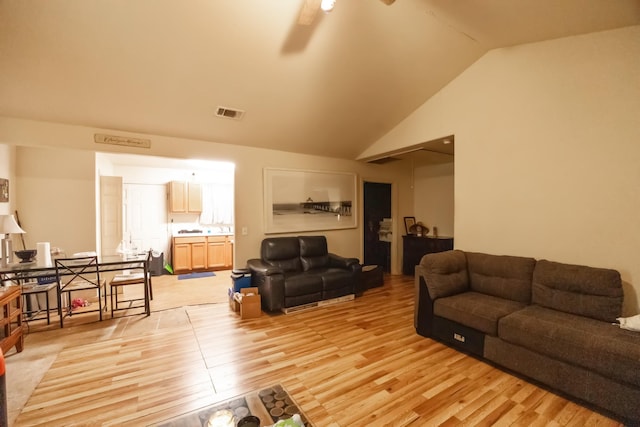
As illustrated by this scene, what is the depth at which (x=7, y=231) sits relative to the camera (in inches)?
123

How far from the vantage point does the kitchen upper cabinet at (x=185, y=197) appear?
6234mm

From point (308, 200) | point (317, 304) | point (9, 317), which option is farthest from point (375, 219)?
point (9, 317)

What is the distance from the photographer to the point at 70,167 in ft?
14.7

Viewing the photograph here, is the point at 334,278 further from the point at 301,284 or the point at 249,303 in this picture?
the point at 249,303

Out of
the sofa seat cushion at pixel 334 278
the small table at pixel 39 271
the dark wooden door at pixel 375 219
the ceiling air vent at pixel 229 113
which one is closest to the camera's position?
the small table at pixel 39 271

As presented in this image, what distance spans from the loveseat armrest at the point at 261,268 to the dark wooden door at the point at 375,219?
2526 mm

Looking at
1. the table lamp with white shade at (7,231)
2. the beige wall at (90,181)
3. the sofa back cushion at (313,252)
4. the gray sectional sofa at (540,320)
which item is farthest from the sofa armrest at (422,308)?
the table lamp with white shade at (7,231)

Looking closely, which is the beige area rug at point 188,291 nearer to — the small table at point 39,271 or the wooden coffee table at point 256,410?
the small table at point 39,271

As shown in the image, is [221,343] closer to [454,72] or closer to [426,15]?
[426,15]

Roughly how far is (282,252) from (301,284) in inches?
29.1

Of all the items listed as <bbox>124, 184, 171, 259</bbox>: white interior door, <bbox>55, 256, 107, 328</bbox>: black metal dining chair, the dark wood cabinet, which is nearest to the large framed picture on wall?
the dark wood cabinet

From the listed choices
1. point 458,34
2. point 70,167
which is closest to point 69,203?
point 70,167

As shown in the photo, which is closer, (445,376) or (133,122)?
(445,376)

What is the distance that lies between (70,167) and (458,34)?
5.81 meters
